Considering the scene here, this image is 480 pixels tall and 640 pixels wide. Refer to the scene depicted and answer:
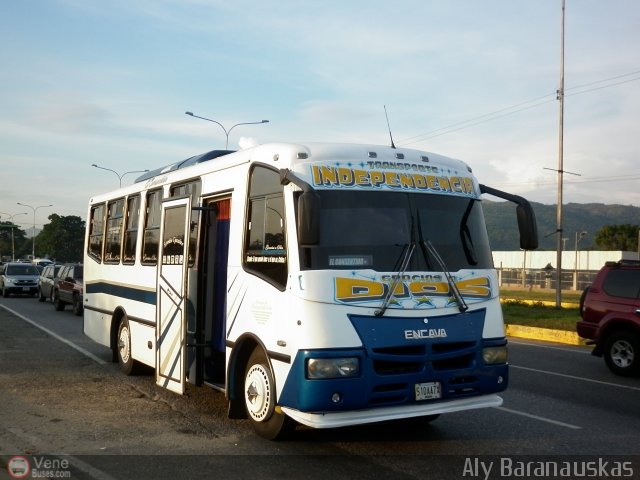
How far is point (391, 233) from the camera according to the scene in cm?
667

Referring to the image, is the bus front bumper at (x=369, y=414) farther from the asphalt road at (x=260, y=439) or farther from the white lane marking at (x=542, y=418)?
the white lane marking at (x=542, y=418)

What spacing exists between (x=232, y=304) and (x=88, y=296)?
6.68m

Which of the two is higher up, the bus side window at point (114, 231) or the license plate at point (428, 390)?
the bus side window at point (114, 231)

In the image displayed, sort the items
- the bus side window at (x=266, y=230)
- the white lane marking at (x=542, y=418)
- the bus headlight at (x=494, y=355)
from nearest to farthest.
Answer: the bus side window at (x=266, y=230), the bus headlight at (x=494, y=355), the white lane marking at (x=542, y=418)

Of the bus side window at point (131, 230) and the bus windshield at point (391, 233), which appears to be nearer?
the bus windshield at point (391, 233)

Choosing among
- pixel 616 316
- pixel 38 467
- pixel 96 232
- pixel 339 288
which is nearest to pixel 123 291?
pixel 96 232

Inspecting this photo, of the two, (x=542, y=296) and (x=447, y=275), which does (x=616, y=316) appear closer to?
(x=447, y=275)

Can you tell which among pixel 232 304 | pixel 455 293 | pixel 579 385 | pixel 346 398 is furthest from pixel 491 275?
pixel 579 385

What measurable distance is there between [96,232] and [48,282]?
57.4 ft

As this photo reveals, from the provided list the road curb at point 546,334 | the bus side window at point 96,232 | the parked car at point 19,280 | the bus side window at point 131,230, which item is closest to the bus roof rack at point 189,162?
the bus side window at point 131,230

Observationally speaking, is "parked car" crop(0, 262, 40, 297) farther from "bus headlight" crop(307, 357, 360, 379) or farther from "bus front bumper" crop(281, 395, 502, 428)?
"bus headlight" crop(307, 357, 360, 379)

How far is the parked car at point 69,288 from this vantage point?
23.3m

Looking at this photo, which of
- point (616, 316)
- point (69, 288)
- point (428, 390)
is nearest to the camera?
point (428, 390)

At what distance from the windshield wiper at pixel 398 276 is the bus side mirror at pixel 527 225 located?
1.48 metres
